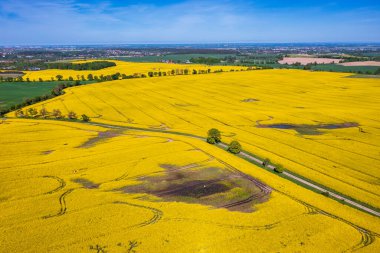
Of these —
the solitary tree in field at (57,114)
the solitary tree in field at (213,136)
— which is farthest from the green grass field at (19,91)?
the solitary tree in field at (213,136)

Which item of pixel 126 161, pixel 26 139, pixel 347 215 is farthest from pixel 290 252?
pixel 26 139

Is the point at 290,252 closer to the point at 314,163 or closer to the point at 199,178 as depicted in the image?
the point at 199,178

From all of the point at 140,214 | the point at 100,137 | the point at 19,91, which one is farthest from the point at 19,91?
the point at 140,214

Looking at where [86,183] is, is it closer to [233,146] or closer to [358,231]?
[233,146]

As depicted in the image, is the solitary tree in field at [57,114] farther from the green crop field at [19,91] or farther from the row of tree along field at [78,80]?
the green crop field at [19,91]

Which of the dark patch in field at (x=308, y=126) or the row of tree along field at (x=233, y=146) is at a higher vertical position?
the row of tree along field at (x=233, y=146)

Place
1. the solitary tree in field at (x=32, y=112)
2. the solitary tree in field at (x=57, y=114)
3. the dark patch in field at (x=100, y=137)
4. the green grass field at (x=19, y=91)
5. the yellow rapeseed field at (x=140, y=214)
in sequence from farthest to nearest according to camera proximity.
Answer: the green grass field at (x=19, y=91) → the solitary tree in field at (x=32, y=112) → the solitary tree in field at (x=57, y=114) → the dark patch in field at (x=100, y=137) → the yellow rapeseed field at (x=140, y=214)

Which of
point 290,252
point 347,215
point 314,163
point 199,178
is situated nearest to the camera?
point 290,252
